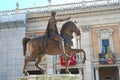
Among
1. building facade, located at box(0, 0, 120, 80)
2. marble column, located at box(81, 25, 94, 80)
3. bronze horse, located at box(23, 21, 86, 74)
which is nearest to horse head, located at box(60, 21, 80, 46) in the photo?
bronze horse, located at box(23, 21, 86, 74)

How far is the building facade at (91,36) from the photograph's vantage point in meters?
23.5

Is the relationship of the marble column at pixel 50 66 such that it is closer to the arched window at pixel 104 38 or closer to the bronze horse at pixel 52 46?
the arched window at pixel 104 38

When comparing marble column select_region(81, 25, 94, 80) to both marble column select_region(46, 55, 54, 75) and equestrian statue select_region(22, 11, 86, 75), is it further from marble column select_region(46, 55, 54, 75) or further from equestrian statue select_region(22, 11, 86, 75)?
equestrian statue select_region(22, 11, 86, 75)

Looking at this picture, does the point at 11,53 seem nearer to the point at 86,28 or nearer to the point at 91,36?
the point at 86,28

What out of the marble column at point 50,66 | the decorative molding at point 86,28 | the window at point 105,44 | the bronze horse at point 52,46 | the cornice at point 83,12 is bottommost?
the marble column at point 50,66

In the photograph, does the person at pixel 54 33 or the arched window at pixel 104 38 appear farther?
the arched window at pixel 104 38

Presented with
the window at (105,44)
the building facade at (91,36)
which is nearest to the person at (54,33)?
the building facade at (91,36)

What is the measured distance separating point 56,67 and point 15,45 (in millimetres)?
4616

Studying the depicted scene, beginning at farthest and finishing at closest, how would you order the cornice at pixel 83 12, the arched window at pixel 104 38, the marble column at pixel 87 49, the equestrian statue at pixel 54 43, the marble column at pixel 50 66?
the marble column at pixel 50 66 < the cornice at pixel 83 12 < the arched window at pixel 104 38 < the marble column at pixel 87 49 < the equestrian statue at pixel 54 43

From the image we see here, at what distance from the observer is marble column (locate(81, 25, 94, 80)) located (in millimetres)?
23297

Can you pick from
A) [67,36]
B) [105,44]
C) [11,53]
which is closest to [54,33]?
[67,36]

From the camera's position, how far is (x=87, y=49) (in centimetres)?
2403

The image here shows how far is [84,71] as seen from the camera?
23.5 m

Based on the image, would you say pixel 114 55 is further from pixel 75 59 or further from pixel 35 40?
pixel 35 40
